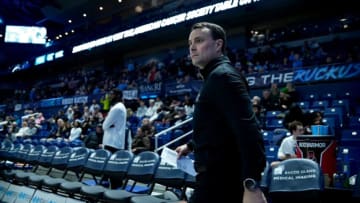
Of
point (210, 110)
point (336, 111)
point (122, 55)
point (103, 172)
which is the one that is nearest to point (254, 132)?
point (210, 110)

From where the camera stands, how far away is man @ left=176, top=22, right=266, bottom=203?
1.44 metres

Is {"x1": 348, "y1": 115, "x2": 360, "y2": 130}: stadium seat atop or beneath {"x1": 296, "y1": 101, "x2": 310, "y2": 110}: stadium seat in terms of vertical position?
beneath

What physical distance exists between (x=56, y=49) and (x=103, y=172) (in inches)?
712

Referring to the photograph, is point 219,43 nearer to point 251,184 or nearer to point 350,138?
point 251,184

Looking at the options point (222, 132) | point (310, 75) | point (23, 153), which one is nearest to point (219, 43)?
point (222, 132)

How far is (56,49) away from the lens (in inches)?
851

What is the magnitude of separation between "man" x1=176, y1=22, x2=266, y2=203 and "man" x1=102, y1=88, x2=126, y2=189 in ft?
12.6

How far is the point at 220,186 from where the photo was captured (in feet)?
5.19

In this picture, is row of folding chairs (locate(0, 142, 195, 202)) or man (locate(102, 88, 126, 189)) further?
man (locate(102, 88, 126, 189))

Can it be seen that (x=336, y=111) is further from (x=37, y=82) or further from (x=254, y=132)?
(x=37, y=82)

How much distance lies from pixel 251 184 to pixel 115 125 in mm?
4227

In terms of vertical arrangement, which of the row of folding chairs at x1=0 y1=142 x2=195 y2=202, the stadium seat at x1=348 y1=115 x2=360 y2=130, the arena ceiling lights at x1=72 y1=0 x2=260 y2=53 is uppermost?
the arena ceiling lights at x1=72 y1=0 x2=260 y2=53

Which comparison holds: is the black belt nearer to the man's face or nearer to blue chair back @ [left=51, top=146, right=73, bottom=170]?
the man's face

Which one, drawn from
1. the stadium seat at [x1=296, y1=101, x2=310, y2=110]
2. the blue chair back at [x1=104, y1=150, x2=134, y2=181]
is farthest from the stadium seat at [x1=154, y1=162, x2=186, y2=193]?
the stadium seat at [x1=296, y1=101, x2=310, y2=110]
